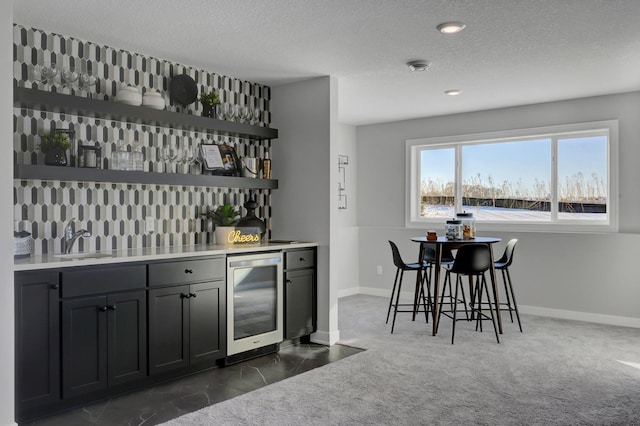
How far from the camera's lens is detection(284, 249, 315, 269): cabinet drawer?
471cm

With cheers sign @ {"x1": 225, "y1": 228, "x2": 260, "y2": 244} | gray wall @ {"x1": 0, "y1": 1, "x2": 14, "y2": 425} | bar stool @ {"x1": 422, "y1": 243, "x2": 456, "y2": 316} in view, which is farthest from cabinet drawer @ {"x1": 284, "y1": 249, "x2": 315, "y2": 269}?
gray wall @ {"x1": 0, "y1": 1, "x2": 14, "y2": 425}

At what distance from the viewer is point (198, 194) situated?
4.70m

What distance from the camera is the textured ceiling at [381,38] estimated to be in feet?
10.7

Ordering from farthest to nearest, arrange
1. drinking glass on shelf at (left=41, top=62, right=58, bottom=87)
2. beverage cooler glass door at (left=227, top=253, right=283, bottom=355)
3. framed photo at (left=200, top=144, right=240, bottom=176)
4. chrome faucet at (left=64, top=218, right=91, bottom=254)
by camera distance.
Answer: framed photo at (left=200, top=144, right=240, bottom=176) < beverage cooler glass door at (left=227, top=253, right=283, bottom=355) < chrome faucet at (left=64, top=218, right=91, bottom=254) < drinking glass on shelf at (left=41, top=62, right=58, bottom=87)

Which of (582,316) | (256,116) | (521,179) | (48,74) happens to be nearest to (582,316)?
(582,316)

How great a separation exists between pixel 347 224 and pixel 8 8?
17.9 feet

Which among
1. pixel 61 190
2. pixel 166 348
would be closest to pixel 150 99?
pixel 61 190

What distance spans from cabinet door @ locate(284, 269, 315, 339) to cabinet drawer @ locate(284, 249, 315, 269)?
0.05 metres

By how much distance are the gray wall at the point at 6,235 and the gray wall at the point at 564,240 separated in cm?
524

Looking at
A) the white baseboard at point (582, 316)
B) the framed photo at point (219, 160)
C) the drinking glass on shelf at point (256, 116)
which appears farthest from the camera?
the white baseboard at point (582, 316)

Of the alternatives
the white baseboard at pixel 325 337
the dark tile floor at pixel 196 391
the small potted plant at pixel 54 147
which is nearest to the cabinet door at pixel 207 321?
the dark tile floor at pixel 196 391

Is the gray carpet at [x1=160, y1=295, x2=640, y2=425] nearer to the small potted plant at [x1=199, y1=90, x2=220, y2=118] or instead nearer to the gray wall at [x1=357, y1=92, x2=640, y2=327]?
the gray wall at [x1=357, y1=92, x2=640, y2=327]

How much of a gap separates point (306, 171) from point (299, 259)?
850 millimetres

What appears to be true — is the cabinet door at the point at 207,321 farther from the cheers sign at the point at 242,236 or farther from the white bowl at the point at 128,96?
the white bowl at the point at 128,96
